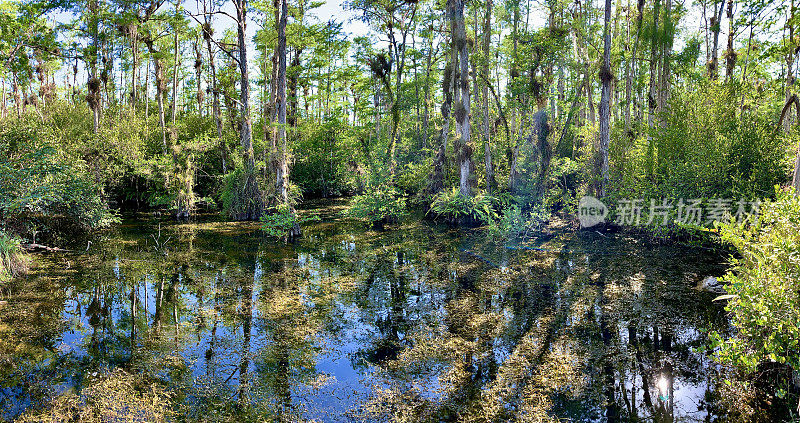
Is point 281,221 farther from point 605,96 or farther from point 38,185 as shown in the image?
point 605,96

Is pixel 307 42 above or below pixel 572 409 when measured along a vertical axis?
above

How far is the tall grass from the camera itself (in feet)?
22.9

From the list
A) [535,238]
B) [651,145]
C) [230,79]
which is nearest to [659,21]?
[651,145]

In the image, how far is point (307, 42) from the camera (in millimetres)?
19547

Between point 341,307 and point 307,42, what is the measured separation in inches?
635

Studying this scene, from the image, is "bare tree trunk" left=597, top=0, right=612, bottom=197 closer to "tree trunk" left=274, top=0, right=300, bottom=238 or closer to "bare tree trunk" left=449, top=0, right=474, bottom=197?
"bare tree trunk" left=449, top=0, right=474, bottom=197

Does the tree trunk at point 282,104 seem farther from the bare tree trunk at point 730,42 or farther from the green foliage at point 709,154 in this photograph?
the bare tree trunk at point 730,42

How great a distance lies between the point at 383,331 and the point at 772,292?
151 inches

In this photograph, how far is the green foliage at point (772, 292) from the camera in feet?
11.2

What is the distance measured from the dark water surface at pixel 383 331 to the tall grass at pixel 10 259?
249mm

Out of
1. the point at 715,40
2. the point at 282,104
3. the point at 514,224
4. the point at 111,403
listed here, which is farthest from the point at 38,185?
the point at 715,40

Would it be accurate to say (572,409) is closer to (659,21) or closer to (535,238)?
(535,238)

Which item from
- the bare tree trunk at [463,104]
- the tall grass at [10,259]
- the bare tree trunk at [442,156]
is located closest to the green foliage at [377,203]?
the bare tree trunk at [463,104]

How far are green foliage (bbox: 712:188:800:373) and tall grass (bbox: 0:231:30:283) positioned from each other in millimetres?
9449
